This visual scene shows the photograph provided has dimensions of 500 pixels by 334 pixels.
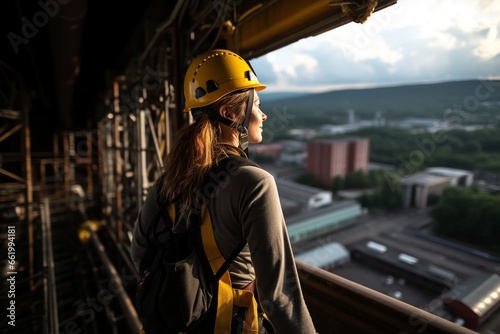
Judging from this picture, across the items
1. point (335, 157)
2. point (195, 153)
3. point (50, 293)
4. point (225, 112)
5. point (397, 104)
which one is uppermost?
point (397, 104)

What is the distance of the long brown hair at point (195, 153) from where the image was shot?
3.37 feet

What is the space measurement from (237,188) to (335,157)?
27.4m

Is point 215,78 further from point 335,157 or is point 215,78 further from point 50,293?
point 335,157

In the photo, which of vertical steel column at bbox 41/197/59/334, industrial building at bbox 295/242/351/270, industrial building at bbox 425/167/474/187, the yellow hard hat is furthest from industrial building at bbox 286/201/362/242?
the yellow hard hat

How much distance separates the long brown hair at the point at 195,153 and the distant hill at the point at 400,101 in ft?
1.12

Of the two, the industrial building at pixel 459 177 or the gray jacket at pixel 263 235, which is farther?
the industrial building at pixel 459 177

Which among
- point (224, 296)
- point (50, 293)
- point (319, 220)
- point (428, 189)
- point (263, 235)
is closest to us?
point (263, 235)

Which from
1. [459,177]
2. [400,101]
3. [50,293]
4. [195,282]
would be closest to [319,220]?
[400,101]

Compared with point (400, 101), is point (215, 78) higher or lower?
lower

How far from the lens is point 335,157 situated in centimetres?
2711

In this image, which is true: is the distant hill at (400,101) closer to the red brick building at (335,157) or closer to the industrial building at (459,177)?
the industrial building at (459,177)

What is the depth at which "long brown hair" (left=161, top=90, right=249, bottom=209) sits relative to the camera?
40.5 inches

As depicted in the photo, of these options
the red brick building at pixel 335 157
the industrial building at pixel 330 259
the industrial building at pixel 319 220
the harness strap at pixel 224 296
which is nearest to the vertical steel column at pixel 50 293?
the harness strap at pixel 224 296

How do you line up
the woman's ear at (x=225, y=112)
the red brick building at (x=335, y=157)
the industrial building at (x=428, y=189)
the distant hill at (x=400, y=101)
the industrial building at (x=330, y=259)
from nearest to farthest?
the woman's ear at (x=225, y=112) < the distant hill at (x=400, y=101) < the industrial building at (x=428, y=189) < the industrial building at (x=330, y=259) < the red brick building at (x=335, y=157)
